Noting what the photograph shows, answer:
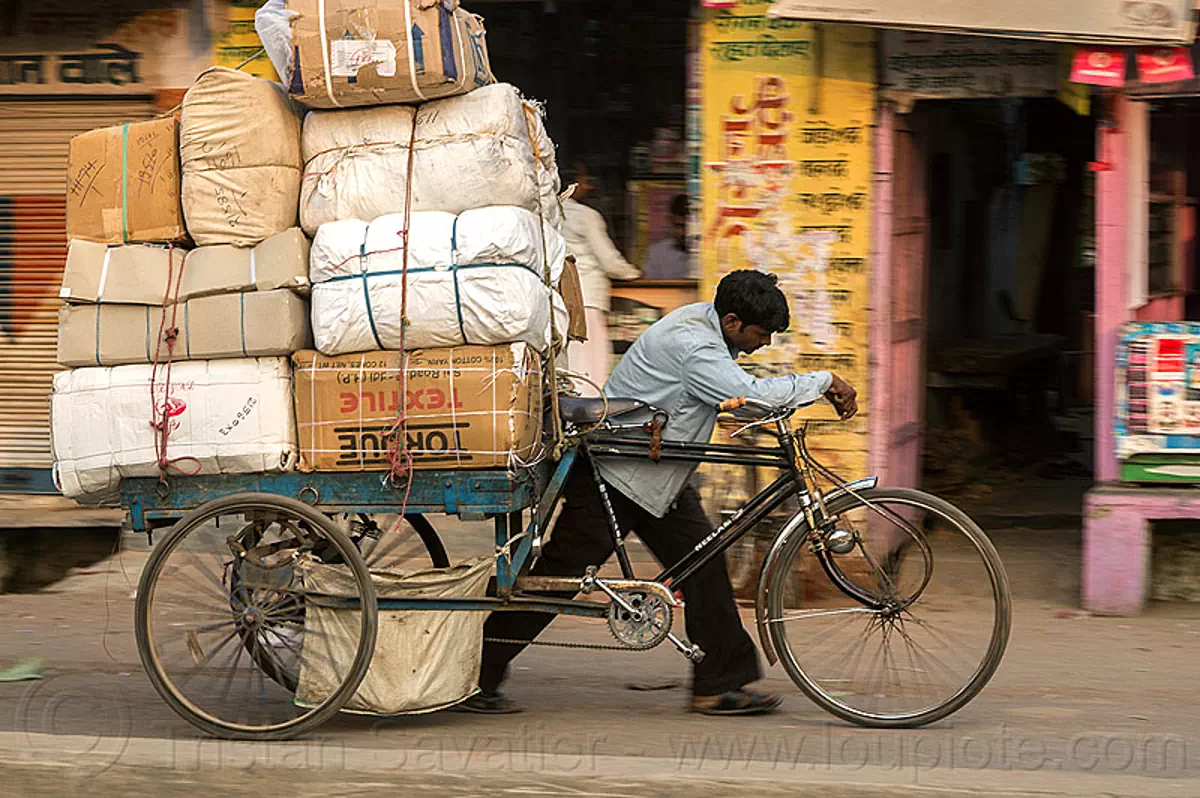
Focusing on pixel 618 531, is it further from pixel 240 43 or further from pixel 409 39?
pixel 240 43

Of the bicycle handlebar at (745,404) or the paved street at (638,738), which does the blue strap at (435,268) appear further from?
the paved street at (638,738)

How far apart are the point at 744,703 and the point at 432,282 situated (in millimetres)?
1672

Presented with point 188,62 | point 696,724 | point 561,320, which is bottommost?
point 696,724

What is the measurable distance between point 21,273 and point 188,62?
1.55 metres

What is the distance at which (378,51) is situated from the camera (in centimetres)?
458

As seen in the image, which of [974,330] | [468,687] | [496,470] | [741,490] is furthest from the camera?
[974,330]

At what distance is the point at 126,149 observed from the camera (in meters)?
4.79

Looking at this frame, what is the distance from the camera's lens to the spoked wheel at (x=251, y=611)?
465 centimetres

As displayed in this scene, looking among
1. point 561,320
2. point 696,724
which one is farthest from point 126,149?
point 696,724

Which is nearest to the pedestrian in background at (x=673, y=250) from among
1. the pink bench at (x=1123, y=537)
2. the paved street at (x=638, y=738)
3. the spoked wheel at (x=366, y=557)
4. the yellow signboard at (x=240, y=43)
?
the yellow signboard at (x=240, y=43)

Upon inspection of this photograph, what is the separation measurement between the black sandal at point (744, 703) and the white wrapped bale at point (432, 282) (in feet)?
4.30

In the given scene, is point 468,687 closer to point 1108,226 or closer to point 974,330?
point 1108,226

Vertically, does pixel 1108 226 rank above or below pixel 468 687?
above

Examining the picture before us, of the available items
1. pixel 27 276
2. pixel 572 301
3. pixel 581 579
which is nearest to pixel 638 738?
pixel 581 579
